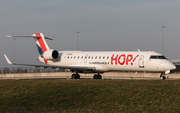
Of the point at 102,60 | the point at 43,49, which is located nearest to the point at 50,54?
the point at 43,49

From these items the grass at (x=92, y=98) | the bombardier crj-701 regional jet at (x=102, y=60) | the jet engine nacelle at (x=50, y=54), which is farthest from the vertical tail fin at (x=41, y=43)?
the grass at (x=92, y=98)

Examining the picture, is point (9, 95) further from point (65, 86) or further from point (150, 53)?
point (150, 53)

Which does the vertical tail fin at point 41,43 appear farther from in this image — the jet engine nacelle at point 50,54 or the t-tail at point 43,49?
the jet engine nacelle at point 50,54

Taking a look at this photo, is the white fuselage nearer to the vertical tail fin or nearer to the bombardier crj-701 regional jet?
the bombardier crj-701 regional jet

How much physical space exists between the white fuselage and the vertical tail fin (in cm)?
393

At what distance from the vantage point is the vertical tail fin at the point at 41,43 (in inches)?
1716

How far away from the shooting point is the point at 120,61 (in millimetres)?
35188

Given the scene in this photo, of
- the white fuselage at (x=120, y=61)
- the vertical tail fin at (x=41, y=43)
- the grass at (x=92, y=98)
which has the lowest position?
the grass at (x=92, y=98)

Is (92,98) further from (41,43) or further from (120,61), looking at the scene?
(41,43)

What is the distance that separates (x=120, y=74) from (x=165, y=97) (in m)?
30.8

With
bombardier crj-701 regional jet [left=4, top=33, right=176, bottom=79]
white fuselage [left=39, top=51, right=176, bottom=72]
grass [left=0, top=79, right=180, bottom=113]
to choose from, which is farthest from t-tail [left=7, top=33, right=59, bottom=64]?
grass [left=0, top=79, right=180, bottom=113]

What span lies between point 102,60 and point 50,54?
8328mm

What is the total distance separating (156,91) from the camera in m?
21.3

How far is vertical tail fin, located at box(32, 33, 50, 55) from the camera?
43.6 metres
